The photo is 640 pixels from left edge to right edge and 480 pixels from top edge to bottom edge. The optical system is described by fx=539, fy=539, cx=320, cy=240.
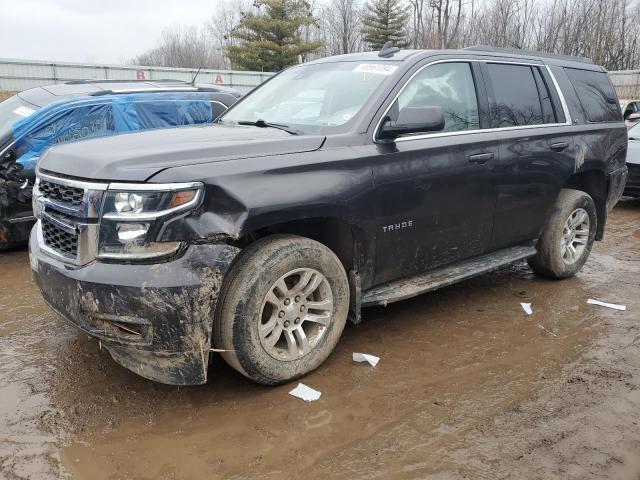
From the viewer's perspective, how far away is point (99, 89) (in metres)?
7.20

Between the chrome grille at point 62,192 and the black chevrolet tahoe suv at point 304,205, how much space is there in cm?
2

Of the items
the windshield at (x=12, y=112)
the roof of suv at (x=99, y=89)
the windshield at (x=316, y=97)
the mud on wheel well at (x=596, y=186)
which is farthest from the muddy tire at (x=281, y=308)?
the roof of suv at (x=99, y=89)

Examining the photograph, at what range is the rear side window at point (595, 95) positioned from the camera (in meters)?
4.99

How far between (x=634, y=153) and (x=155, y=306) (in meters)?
A: 9.06

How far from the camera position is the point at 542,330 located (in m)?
4.09

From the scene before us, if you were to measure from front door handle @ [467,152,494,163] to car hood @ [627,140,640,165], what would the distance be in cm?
633

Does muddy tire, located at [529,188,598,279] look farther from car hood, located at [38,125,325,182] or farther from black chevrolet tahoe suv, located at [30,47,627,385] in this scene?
car hood, located at [38,125,325,182]

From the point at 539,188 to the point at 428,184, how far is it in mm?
1372

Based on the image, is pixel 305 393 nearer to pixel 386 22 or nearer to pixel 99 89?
pixel 99 89

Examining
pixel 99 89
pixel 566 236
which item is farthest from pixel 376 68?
pixel 99 89

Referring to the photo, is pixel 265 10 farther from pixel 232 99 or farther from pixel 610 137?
pixel 610 137

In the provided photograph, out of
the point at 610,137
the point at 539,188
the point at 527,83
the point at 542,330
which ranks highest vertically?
the point at 527,83

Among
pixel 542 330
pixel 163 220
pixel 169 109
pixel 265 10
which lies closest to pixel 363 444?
pixel 163 220

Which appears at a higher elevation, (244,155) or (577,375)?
(244,155)
